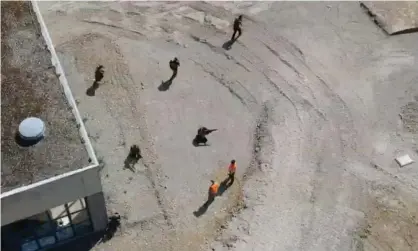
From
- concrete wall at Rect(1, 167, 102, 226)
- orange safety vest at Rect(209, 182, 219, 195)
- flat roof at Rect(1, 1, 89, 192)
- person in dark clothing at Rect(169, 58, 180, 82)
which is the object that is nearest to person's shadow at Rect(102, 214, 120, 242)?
concrete wall at Rect(1, 167, 102, 226)

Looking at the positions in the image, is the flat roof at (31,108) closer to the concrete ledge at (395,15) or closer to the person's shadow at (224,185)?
the person's shadow at (224,185)

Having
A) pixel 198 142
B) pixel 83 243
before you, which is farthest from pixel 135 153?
pixel 83 243

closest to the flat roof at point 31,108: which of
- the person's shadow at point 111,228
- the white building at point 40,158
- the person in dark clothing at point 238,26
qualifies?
the white building at point 40,158

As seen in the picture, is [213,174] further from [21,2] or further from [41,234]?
[21,2]

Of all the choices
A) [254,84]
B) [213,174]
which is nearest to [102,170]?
[213,174]

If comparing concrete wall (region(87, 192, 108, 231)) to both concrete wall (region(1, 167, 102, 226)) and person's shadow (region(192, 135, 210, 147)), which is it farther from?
person's shadow (region(192, 135, 210, 147))

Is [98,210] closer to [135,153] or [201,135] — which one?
[135,153]
